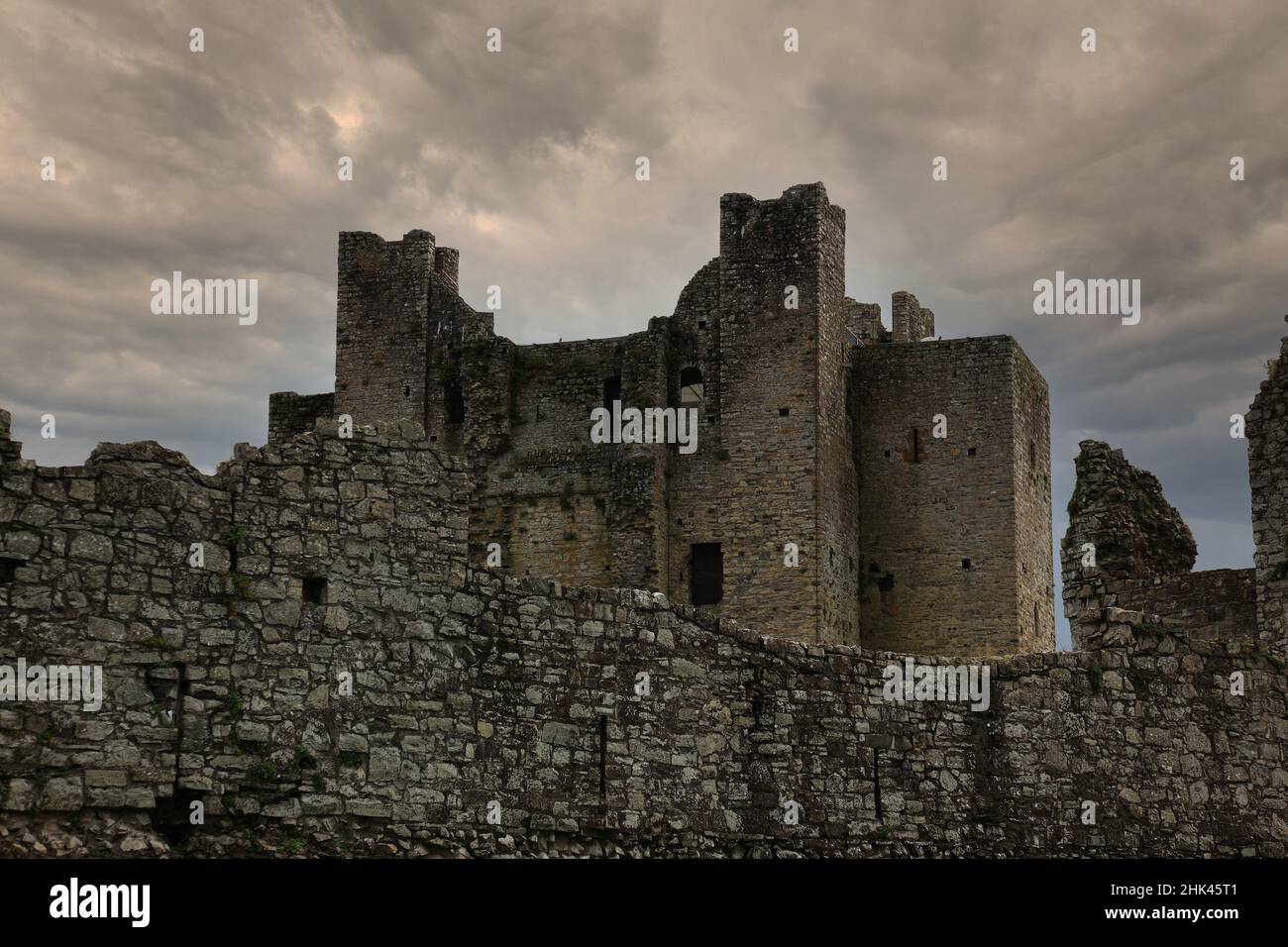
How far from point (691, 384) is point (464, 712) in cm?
2606

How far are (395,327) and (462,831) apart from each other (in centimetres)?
2976

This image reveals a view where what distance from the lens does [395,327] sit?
1722 inches

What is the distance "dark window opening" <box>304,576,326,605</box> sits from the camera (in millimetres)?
14734

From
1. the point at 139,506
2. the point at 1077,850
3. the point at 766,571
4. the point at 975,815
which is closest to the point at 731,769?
the point at 975,815

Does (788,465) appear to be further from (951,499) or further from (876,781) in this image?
(876,781)

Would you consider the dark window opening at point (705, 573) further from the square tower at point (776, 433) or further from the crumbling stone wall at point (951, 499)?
the crumbling stone wall at point (951, 499)

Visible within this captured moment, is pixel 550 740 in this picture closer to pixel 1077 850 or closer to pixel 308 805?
pixel 308 805

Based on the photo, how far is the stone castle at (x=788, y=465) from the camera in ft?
127

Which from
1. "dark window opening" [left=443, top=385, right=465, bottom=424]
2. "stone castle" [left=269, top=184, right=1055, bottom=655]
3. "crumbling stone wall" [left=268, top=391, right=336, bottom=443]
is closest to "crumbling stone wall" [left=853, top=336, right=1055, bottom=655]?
"stone castle" [left=269, top=184, right=1055, bottom=655]

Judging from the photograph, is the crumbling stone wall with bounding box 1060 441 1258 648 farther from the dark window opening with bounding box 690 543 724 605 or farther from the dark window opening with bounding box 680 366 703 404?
the dark window opening with bounding box 680 366 703 404

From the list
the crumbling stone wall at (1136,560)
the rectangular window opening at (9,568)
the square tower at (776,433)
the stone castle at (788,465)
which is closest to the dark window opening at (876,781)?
the crumbling stone wall at (1136,560)

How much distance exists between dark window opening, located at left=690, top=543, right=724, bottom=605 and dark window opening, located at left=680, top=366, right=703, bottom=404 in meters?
3.51

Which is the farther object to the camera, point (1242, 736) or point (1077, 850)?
point (1242, 736)

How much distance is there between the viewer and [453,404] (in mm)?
42969
